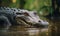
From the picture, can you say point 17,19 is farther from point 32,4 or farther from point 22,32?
point 32,4

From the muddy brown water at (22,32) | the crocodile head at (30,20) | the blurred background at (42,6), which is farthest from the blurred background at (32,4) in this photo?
the muddy brown water at (22,32)

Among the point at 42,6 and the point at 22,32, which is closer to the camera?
the point at 22,32

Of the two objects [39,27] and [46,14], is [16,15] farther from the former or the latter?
[46,14]

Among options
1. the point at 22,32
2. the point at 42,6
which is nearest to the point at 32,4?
the point at 42,6

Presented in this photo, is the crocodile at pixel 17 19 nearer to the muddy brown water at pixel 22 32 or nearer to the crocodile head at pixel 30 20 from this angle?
the crocodile head at pixel 30 20

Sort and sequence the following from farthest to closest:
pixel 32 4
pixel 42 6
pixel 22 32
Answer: pixel 42 6
pixel 32 4
pixel 22 32

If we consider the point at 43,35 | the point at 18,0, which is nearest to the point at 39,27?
the point at 43,35

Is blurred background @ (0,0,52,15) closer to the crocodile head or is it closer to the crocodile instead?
the crocodile

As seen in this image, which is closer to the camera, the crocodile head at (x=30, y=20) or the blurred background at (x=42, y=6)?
the crocodile head at (x=30, y=20)

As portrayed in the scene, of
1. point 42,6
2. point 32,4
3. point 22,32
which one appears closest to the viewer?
point 22,32

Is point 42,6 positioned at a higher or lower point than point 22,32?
lower

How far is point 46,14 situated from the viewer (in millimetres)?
4566

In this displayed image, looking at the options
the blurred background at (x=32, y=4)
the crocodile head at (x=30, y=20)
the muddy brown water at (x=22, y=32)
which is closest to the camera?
the muddy brown water at (x=22, y=32)

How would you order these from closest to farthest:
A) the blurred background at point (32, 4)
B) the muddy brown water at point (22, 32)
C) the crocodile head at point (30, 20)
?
the muddy brown water at point (22, 32)
the crocodile head at point (30, 20)
the blurred background at point (32, 4)
